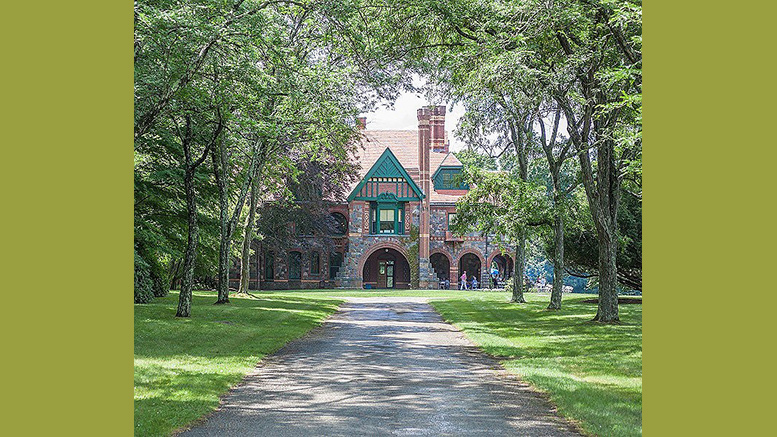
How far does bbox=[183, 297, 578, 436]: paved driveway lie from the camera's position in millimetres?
7807

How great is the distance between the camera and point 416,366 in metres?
12.6

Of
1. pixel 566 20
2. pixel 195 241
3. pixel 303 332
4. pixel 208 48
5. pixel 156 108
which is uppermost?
pixel 566 20

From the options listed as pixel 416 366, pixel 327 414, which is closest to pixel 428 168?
pixel 416 366

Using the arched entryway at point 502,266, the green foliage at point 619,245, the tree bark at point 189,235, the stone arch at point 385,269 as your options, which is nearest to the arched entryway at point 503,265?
the arched entryway at point 502,266

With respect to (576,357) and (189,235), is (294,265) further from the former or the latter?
(576,357)

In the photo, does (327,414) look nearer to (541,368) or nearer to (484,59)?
(541,368)

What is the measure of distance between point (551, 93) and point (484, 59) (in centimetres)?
186

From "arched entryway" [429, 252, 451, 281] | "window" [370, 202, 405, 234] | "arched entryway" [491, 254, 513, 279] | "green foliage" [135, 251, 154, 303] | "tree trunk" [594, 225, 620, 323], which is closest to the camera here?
"tree trunk" [594, 225, 620, 323]

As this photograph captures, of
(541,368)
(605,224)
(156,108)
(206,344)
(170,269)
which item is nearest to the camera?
(541,368)

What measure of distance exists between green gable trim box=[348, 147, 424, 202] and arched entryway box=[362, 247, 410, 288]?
5327 mm

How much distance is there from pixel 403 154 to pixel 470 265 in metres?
10.2

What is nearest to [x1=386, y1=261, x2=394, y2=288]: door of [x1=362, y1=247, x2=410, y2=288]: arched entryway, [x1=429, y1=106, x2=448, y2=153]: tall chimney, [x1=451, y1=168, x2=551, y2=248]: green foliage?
[x1=362, y1=247, x2=410, y2=288]: arched entryway

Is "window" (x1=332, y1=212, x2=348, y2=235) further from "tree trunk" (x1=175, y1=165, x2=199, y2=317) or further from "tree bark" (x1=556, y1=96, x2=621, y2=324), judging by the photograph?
"tree bark" (x1=556, y1=96, x2=621, y2=324)

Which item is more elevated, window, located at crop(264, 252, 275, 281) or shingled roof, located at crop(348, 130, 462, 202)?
Result: shingled roof, located at crop(348, 130, 462, 202)
